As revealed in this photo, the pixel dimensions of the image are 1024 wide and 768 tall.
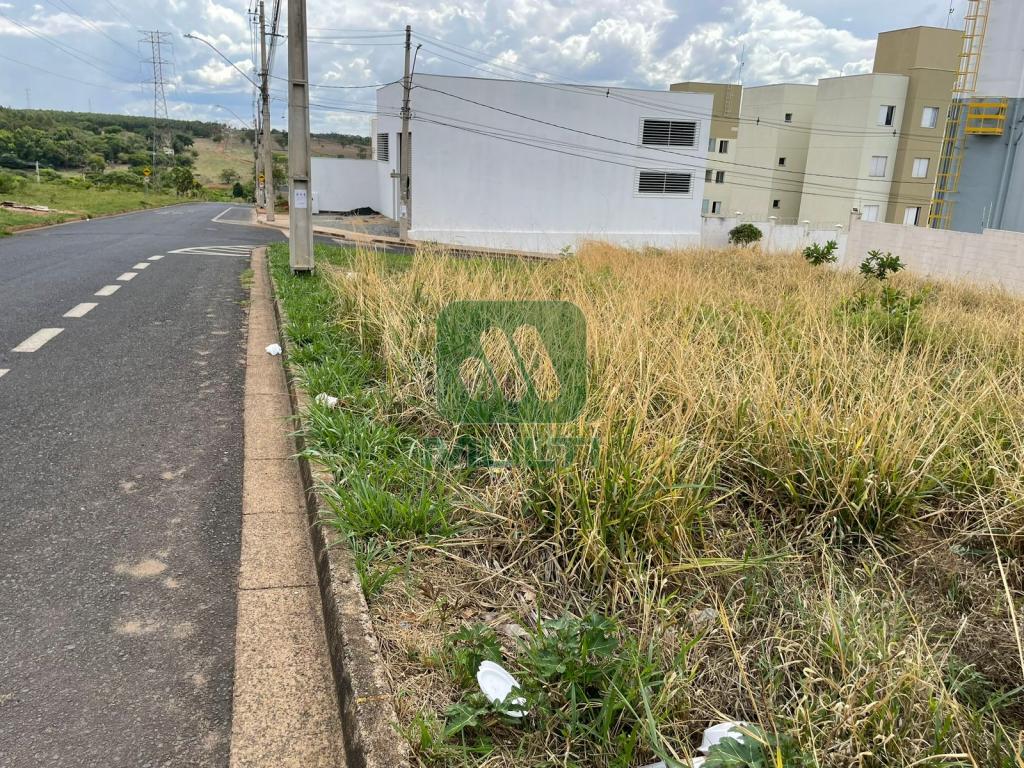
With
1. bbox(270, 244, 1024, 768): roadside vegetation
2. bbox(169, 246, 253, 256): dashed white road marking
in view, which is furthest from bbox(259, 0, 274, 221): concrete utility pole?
bbox(270, 244, 1024, 768): roadside vegetation

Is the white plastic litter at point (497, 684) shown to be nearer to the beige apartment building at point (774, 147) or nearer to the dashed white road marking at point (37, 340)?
the dashed white road marking at point (37, 340)

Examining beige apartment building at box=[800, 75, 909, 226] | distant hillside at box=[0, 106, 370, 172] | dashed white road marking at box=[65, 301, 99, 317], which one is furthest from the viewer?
distant hillside at box=[0, 106, 370, 172]

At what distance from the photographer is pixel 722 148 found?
5409 centimetres

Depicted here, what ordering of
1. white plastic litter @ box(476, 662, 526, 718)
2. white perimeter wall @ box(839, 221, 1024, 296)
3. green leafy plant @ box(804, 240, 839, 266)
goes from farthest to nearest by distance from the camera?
white perimeter wall @ box(839, 221, 1024, 296) < green leafy plant @ box(804, 240, 839, 266) < white plastic litter @ box(476, 662, 526, 718)

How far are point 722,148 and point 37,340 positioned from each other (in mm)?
54558

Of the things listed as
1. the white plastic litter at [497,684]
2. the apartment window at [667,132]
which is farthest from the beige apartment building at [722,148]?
the white plastic litter at [497,684]

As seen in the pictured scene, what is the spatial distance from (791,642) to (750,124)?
58.0m

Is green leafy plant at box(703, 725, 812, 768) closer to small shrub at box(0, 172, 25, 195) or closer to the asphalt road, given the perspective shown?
the asphalt road

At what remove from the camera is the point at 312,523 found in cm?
329

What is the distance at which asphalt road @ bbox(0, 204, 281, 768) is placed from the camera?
2176mm

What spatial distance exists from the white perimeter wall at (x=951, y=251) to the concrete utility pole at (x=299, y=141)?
1381 cm

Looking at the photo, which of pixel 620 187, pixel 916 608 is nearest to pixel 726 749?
pixel 916 608

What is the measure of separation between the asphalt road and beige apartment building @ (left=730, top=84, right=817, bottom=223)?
50353mm

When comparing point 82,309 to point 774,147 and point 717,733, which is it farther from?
point 774,147
